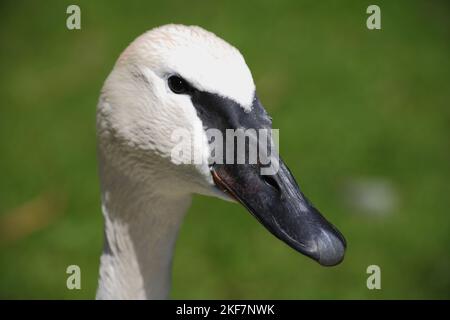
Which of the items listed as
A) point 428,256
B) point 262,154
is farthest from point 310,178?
point 262,154

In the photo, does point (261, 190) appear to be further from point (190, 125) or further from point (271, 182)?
point (190, 125)

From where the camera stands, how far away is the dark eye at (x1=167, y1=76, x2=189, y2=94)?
1689mm

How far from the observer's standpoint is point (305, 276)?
11.6 feet

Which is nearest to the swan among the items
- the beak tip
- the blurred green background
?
the beak tip

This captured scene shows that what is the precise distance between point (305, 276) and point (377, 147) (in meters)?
0.97

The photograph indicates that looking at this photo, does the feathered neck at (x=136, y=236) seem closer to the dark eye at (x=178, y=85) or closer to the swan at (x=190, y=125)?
the swan at (x=190, y=125)

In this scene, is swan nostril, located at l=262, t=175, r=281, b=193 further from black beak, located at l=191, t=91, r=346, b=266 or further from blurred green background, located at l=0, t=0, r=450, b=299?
blurred green background, located at l=0, t=0, r=450, b=299

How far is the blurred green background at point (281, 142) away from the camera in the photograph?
11.7 ft

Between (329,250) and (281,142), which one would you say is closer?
(329,250)

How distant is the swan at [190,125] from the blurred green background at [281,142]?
69.0 inches

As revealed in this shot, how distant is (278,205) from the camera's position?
1.68m

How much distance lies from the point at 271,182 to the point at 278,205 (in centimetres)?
5

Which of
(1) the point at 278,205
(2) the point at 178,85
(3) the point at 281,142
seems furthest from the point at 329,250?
(3) the point at 281,142
